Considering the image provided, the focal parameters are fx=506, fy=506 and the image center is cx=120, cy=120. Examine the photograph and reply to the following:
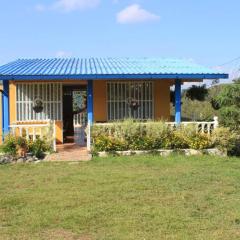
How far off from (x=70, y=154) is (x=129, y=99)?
159 inches

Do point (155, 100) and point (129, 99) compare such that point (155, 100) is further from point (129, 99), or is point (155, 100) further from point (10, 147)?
point (10, 147)

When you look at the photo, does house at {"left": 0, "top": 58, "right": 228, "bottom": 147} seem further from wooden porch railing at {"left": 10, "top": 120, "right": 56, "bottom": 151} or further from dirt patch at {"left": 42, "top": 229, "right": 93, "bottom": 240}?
dirt patch at {"left": 42, "top": 229, "right": 93, "bottom": 240}

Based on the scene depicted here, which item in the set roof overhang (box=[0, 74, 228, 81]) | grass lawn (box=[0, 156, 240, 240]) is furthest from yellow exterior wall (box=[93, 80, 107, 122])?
grass lawn (box=[0, 156, 240, 240])

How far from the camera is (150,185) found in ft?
32.1

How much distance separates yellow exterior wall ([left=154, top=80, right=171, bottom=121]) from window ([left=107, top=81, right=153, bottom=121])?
186 millimetres

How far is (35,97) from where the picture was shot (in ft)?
57.6

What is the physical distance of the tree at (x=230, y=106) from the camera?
15469 millimetres

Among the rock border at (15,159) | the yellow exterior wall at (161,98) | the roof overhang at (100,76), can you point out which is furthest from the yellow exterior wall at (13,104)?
the yellow exterior wall at (161,98)

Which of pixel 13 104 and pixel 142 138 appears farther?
pixel 13 104

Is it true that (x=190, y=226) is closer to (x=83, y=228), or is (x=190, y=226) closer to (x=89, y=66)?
(x=83, y=228)

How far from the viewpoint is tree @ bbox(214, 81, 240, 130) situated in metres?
15.5

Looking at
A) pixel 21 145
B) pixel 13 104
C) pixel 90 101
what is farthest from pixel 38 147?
pixel 13 104

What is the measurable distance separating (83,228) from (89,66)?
11436 millimetres

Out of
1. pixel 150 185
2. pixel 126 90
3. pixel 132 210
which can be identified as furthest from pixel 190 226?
pixel 126 90
